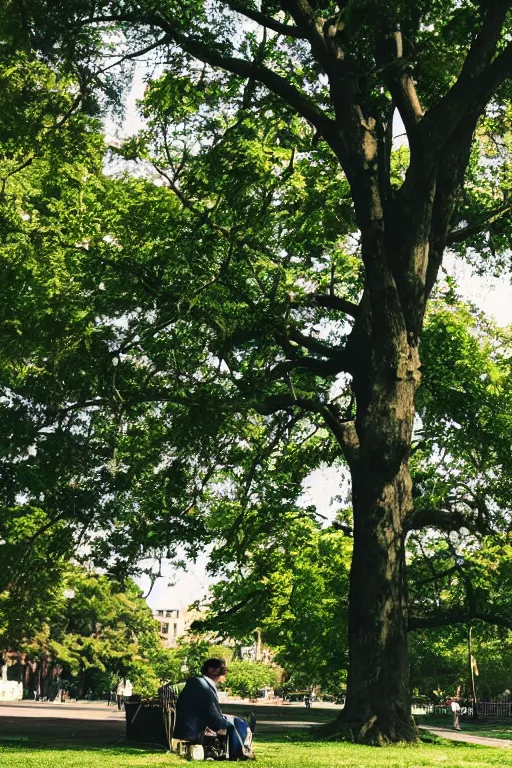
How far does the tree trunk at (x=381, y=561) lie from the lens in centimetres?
1422

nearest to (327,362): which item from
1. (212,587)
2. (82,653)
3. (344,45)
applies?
(344,45)

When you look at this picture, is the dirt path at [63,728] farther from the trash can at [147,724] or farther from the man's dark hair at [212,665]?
the man's dark hair at [212,665]

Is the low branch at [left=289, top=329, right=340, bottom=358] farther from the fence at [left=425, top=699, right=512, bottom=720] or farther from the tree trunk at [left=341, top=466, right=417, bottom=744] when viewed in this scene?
the fence at [left=425, top=699, right=512, bottom=720]

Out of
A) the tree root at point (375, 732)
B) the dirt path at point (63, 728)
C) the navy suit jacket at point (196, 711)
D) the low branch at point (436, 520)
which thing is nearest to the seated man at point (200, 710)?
the navy suit jacket at point (196, 711)

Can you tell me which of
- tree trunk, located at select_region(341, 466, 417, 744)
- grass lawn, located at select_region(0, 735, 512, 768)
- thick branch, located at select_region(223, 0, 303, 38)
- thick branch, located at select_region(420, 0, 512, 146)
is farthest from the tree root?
thick branch, located at select_region(223, 0, 303, 38)

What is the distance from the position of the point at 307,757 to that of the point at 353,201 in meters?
9.67

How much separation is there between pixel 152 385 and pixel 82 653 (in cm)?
6282

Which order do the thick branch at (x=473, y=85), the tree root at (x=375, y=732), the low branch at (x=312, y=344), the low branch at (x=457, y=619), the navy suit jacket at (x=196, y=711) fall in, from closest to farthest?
the navy suit jacket at (x=196, y=711) < the tree root at (x=375, y=732) < the thick branch at (x=473, y=85) < the low branch at (x=312, y=344) < the low branch at (x=457, y=619)

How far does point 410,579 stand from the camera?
26.8 metres

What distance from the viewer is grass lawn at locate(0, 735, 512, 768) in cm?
1001

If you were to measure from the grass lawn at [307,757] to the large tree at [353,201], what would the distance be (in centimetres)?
135

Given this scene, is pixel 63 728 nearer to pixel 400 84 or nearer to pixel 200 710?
pixel 200 710

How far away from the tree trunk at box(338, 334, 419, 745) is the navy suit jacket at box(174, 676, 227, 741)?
466cm

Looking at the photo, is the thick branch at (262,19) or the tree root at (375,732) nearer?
the tree root at (375,732)
